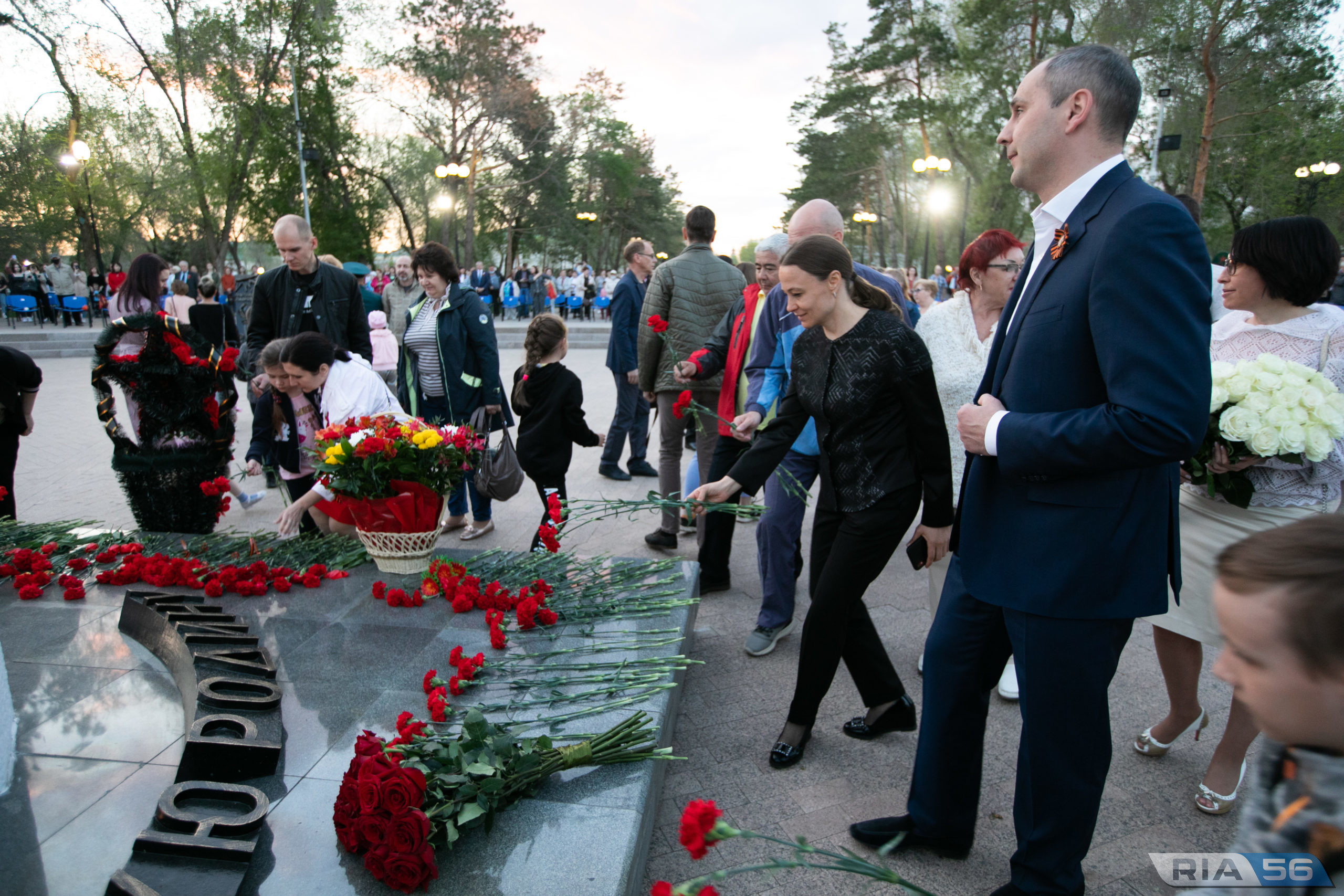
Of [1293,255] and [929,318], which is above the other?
[1293,255]

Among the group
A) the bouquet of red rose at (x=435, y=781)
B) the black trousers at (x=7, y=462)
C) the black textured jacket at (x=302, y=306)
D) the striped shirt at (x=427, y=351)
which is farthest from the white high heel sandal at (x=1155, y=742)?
the black trousers at (x=7, y=462)

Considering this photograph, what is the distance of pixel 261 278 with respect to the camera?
5.57 meters

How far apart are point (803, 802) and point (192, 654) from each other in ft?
7.44

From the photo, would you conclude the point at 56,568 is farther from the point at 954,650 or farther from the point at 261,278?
the point at 954,650

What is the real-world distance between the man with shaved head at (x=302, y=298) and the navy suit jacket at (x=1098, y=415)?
15.2 feet

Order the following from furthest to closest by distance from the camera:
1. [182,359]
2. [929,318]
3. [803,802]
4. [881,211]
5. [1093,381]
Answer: [881,211] < [182,359] < [929,318] < [803,802] < [1093,381]

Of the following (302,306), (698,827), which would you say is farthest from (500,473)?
(698,827)

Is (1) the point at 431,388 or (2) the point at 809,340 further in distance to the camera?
(1) the point at 431,388

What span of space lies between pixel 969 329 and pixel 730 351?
145cm

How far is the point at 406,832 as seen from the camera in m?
1.95

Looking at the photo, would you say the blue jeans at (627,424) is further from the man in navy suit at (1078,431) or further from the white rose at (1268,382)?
the man in navy suit at (1078,431)

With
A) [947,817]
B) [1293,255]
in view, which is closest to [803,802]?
[947,817]

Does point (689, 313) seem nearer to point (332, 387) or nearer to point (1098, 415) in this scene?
point (332, 387)

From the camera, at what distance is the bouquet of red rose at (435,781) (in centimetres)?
197
